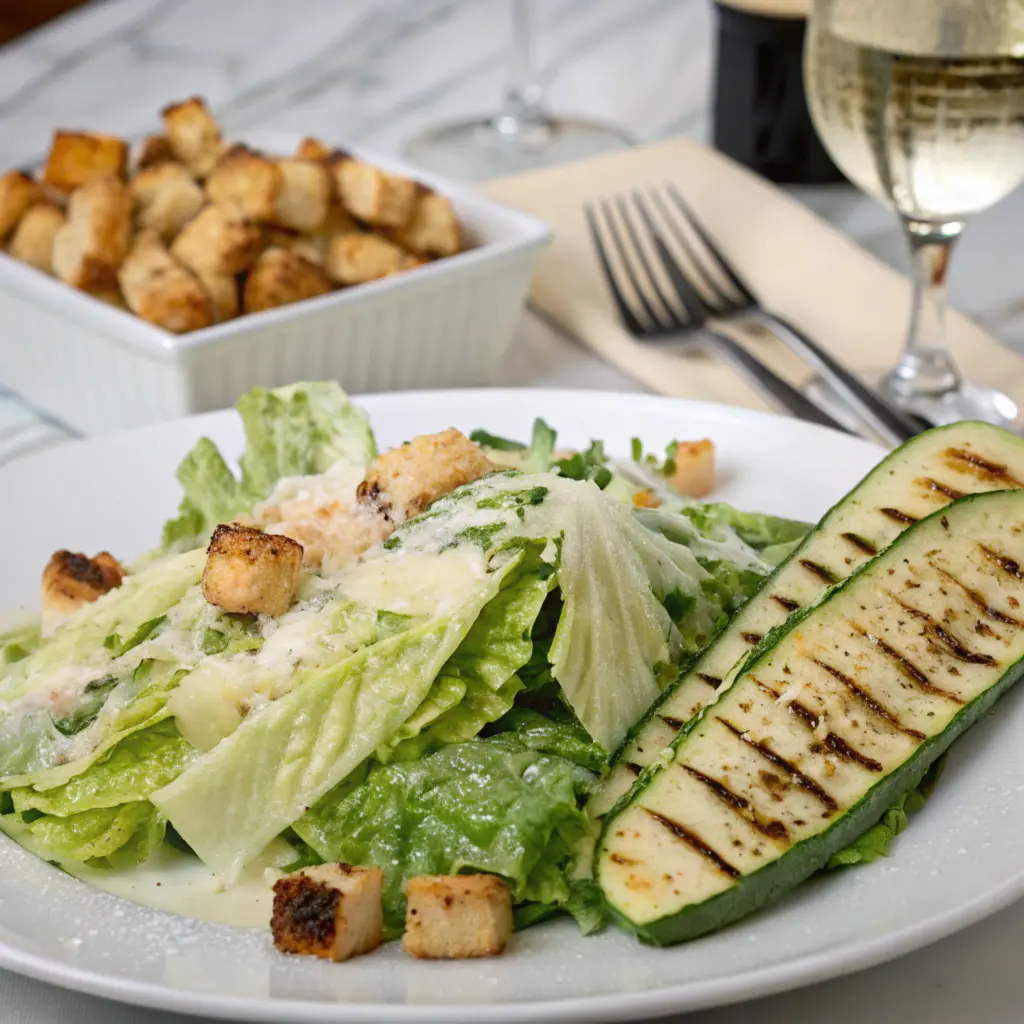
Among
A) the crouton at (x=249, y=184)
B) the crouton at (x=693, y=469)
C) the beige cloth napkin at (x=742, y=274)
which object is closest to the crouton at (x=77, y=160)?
the crouton at (x=249, y=184)

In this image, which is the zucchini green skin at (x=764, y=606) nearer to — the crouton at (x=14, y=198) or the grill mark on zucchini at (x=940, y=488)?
the grill mark on zucchini at (x=940, y=488)

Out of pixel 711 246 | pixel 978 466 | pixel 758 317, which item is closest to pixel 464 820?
pixel 978 466

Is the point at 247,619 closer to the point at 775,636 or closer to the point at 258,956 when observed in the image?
the point at 258,956

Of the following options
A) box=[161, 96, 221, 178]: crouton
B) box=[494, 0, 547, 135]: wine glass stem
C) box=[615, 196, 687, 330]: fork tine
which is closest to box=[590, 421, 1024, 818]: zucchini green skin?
box=[615, 196, 687, 330]: fork tine

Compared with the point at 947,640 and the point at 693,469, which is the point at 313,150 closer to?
the point at 693,469

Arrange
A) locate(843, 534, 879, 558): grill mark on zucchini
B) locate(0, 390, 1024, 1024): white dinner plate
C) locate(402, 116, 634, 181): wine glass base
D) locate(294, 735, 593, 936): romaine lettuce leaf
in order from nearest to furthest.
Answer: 1. locate(0, 390, 1024, 1024): white dinner plate
2. locate(294, 735, 593, 936): romaine lettuce leaf
3. locate(843, 534, 879, 558): grill mark on zucchini
4. locate(402, 116, 634, 181): wine glass base

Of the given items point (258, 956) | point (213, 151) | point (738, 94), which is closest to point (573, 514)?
point (258, 956)

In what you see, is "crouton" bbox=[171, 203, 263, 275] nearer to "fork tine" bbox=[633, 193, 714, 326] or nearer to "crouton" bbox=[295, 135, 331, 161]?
"crouton" bbox=[295, 135, 331, 161]
